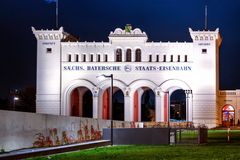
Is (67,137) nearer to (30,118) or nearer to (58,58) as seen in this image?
(30,118)

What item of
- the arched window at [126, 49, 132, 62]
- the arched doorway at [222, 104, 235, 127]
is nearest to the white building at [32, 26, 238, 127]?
the arched window at [126, 49, 132, 62]

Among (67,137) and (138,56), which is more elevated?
(138,56)

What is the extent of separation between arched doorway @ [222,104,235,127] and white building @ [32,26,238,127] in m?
4.75

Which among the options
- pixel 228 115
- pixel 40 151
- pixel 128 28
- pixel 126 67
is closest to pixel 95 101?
pixel 126 67

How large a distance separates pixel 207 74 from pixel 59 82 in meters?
21.5

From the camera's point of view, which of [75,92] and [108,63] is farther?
[75,92]

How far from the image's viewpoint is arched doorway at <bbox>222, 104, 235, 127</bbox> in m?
94.3

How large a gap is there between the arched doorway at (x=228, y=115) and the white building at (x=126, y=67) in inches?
187

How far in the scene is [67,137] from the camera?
39.5m

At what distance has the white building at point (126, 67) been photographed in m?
88.1

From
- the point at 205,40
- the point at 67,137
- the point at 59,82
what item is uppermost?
the point at 205,40

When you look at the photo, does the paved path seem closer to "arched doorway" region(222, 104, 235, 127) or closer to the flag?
the flag

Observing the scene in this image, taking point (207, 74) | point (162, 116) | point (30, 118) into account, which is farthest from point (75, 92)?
point (30, 118)

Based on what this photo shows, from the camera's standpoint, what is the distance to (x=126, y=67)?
8894cm
